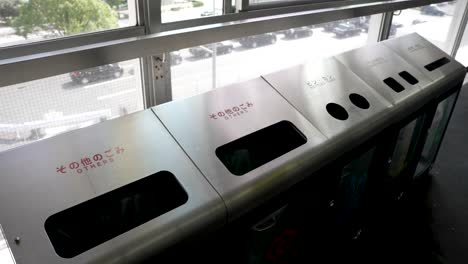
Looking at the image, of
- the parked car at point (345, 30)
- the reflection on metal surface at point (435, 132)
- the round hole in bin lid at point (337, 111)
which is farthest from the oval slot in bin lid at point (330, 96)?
the parked car at point (345, 30)

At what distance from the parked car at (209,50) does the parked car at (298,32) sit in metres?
0.41

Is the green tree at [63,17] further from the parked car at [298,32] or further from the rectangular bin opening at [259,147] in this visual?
the parked car at [298,32]

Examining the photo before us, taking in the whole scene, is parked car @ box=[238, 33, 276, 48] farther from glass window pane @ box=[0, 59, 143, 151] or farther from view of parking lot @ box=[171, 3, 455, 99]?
glass window pane @ box=[0, 59, 143, 151]

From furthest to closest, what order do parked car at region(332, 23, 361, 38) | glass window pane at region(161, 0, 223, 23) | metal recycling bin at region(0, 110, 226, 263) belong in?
parked car at region(332, 23, 361, 38), glass window pane at region(161, 0, 223, 23), metal recycling bin at region(0, 110, 226, 263)

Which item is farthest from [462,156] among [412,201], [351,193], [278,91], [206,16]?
[206,16]

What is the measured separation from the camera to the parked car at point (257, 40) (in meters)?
1.78

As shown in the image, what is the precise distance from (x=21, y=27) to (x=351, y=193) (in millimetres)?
1311

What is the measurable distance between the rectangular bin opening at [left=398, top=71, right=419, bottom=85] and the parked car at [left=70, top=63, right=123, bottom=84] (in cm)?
122

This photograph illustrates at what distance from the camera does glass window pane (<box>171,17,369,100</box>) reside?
1.54 metres

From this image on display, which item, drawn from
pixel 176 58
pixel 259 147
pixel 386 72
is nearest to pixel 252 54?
pixel 176 58

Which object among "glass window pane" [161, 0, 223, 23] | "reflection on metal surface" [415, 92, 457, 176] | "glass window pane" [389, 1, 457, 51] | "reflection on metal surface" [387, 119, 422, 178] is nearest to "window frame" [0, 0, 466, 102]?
"glass window pane" [161, 0, 223, 23]

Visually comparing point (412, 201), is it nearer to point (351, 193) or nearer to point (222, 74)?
point (351, 193)

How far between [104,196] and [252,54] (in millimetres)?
1208

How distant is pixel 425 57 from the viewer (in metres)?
1.82
